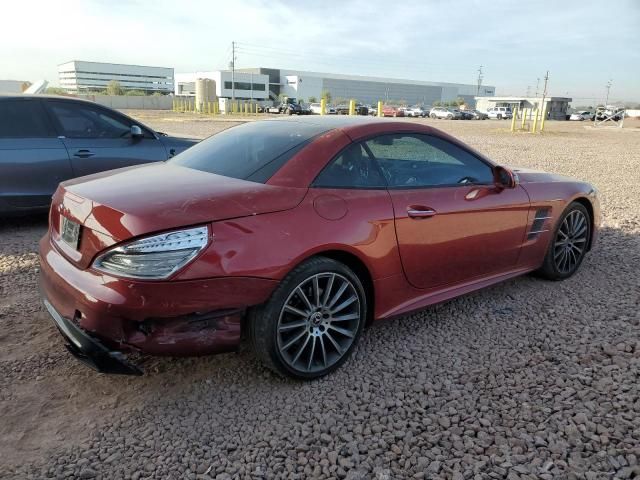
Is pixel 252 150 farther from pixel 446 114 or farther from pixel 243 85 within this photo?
pixel 243 85

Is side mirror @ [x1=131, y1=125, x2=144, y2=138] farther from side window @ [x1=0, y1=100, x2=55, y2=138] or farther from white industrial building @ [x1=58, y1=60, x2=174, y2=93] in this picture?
white industrial building @ [x1=58, y1=60, x2=174, y2=93]

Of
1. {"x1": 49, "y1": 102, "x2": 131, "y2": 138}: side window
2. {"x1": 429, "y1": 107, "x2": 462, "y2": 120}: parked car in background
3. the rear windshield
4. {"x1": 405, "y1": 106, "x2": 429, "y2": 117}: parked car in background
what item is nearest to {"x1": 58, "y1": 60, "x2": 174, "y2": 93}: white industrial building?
{"x1": 405, "y1": 106, "x2": 429, "y2": 117}: parked car in background

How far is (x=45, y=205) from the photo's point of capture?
5754 millimetres

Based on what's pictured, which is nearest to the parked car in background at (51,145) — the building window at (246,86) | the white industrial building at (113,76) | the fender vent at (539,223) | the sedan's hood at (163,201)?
the sedan's hood at (163,201)

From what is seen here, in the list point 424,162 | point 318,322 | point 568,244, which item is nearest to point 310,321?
point 318,322

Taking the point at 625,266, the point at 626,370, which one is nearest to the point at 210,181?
the point at 626,370

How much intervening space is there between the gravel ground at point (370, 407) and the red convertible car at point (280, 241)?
294mm

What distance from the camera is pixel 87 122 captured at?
608 centimetres

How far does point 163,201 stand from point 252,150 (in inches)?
35.7

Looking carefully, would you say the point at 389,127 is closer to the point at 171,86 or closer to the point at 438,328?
the point at 438,328

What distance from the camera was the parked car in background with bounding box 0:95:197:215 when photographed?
5.55m

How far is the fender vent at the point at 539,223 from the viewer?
4164 millimetres

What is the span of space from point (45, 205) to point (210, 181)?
3672 mm

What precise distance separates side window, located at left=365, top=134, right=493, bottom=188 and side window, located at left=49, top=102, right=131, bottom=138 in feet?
13.2
